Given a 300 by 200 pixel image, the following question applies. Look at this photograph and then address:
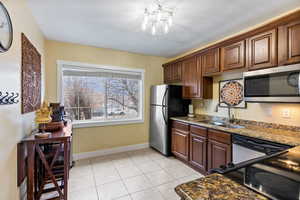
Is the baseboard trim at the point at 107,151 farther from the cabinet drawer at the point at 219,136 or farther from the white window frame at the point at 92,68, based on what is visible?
the cabinet drawer at the point at 219,136

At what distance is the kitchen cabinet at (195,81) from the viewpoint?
9.75 feet

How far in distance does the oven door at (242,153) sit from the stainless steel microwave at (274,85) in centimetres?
69

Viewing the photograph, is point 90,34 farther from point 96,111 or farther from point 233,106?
point 233,106

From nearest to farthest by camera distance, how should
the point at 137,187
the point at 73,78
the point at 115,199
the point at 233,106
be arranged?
1. the point at 115,199
2. the point at 137,187
3. the point at 233,106
4. the point at 73,78

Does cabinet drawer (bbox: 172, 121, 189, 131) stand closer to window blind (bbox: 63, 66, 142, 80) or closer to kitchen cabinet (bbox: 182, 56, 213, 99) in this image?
kitchen cabinet (bbox: 182, 56, 213, 99)

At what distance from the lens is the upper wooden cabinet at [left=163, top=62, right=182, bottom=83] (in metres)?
3.55

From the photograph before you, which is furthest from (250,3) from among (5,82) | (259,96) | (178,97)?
(5,82)

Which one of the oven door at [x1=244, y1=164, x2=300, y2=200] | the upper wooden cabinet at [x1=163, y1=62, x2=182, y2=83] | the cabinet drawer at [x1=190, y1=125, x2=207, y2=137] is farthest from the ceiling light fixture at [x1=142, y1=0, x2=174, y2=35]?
the oven door at [x1=244, y1=164, x2=300, y2=200]

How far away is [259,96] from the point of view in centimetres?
197

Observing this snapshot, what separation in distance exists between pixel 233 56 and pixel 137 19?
64.1 inches

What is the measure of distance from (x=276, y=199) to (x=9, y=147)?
6.56 feet

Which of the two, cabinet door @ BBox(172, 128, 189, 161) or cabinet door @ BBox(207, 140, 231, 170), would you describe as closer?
cabinet door @ BBox(207, 140, 231, 170)

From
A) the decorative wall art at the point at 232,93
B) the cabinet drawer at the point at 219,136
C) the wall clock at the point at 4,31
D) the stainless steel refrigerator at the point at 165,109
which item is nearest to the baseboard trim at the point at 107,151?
the stainless steel refrigerator at the point at 165,109

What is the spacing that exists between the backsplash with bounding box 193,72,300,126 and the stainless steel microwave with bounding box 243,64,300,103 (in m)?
0.44
